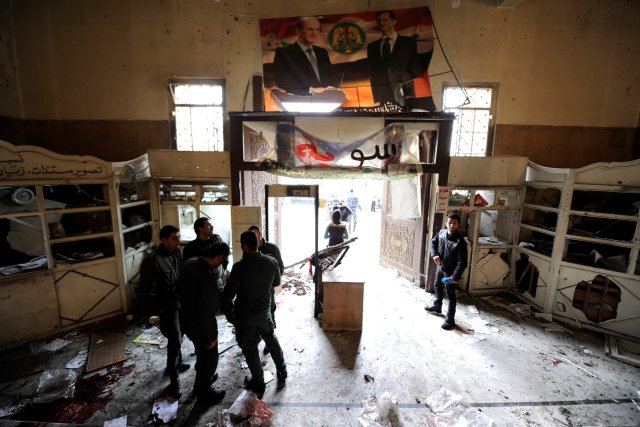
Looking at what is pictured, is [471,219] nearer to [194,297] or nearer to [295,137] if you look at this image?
[295,137]

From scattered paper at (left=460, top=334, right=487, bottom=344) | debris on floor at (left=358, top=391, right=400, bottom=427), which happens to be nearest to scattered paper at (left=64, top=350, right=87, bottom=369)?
debris on floor at (left=358, top=391, right=400, bottom=427)

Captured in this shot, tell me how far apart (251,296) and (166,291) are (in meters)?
1.08

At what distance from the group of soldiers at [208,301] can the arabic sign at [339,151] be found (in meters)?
2.56

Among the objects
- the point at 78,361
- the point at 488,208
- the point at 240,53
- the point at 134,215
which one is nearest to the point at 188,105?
the point at 240,53

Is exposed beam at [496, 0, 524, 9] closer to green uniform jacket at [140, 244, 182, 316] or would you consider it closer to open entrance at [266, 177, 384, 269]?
open entrance at [266, 177, 384, 269]

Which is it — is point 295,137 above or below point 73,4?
below

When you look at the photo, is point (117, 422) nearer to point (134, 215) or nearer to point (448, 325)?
point (134, 215)

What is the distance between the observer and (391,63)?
5.90 metres

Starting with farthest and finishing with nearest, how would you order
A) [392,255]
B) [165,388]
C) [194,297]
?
[392,255], [165,388], [194,297]

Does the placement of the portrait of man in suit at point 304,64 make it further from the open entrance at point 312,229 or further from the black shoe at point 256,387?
the black shoe at point 256,387

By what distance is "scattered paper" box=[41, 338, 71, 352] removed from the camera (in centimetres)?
408

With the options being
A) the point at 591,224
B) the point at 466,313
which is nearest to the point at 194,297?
the point at 466,313

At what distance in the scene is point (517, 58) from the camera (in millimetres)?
5941

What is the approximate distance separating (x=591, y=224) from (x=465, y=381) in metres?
4.15
